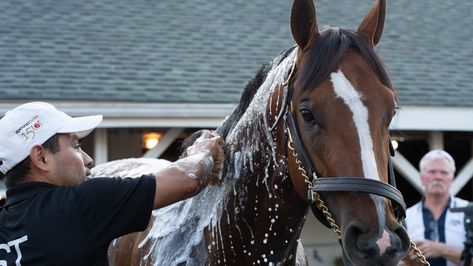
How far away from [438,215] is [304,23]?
122 inches

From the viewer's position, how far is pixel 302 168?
10.3 feet

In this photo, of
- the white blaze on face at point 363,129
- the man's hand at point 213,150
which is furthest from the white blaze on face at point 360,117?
the man's hand at point 213,150

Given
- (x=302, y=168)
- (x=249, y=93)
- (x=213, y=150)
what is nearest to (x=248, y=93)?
(x=249, y=93)

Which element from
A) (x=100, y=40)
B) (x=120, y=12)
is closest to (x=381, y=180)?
(x=100, y=40)

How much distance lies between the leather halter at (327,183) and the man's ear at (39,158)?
0.95m

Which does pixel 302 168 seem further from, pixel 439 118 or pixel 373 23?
pixel 439 118

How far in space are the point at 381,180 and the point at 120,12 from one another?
7505mm

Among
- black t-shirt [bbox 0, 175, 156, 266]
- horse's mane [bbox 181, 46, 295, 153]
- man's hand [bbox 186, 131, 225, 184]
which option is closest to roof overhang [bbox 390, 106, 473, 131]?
horse's mane [bbox 181, 46, 295, 153]

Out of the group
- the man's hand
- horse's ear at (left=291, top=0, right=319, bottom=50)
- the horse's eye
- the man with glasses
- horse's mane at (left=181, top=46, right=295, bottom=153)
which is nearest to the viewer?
the horse's eye

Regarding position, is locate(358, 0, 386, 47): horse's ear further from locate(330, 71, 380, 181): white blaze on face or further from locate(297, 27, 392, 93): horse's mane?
locate(330, 71, 380, 181): white blaze on face

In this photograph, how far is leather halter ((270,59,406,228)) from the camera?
286 cm

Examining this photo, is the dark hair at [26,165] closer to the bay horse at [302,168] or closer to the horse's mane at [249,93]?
the bay horse at [302,168]

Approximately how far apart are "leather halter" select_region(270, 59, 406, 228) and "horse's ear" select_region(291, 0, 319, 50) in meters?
0.12

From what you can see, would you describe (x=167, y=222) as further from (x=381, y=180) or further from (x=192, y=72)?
(x=192, y=72)
